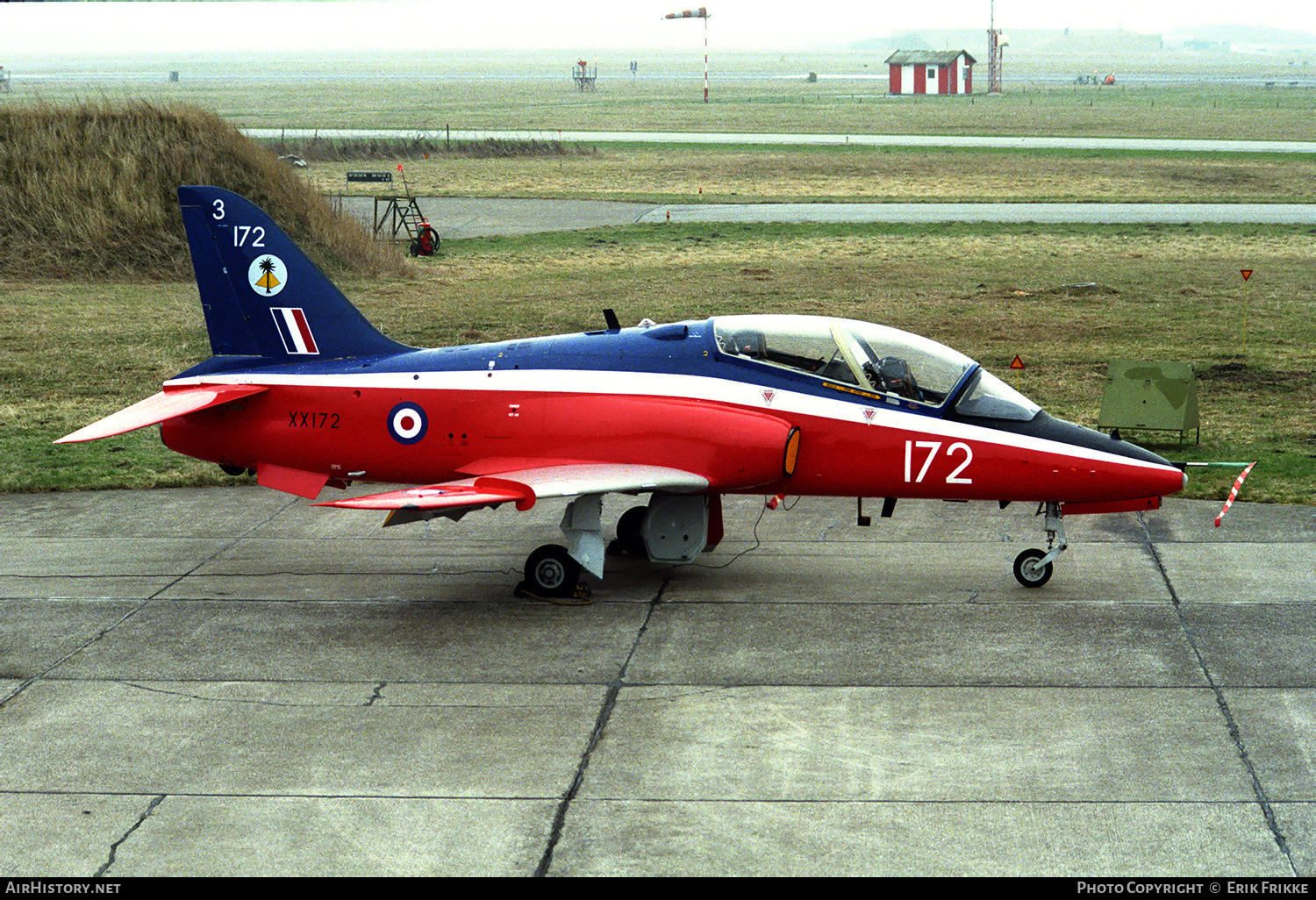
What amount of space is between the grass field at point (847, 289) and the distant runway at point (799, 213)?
6.43 ft

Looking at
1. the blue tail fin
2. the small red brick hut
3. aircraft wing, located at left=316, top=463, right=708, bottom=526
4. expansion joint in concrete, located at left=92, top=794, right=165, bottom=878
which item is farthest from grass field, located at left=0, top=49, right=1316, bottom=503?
the small red brick hut

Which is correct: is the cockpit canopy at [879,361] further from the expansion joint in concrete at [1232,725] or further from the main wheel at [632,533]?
the main wheel at [632,533]

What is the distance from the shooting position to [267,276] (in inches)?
554

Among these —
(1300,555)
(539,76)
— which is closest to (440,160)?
(1300,555)

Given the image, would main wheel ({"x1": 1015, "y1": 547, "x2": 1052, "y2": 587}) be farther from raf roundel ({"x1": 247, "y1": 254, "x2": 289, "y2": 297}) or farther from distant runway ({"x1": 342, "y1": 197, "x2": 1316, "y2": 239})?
distant runway ({"x1": 342, "y1": 197, "x2": 1316, "y2": 239})

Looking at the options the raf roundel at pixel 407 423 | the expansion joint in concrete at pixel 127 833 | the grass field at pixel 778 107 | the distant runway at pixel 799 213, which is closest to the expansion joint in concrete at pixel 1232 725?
the expansion joint in concrete at pixel 127 833

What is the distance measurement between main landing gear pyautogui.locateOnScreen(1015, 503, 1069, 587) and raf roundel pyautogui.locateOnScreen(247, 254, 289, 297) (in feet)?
26.8

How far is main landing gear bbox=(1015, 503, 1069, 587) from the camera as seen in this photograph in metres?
12.7

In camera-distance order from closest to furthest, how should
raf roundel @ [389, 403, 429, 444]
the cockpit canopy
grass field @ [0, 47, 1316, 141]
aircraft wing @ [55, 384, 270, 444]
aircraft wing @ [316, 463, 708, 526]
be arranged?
aircraft wing @ [316, 463, 708, 526], the cockpit canopy, aircraft wing @ [55, 384, 270, 444], raf roundel @ [389, 403, 429, 444], grass field @ [0, 47, 1316, 141]

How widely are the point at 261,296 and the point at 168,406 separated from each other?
1542 millimetres

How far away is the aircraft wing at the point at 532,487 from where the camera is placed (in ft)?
38.6

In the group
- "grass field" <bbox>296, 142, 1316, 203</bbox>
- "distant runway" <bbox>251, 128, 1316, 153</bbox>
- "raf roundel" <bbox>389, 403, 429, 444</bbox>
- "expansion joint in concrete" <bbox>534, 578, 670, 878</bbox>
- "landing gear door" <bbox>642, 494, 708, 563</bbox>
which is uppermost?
"distant runway" <bbox>251, 128, 1316, 153</bbox>
